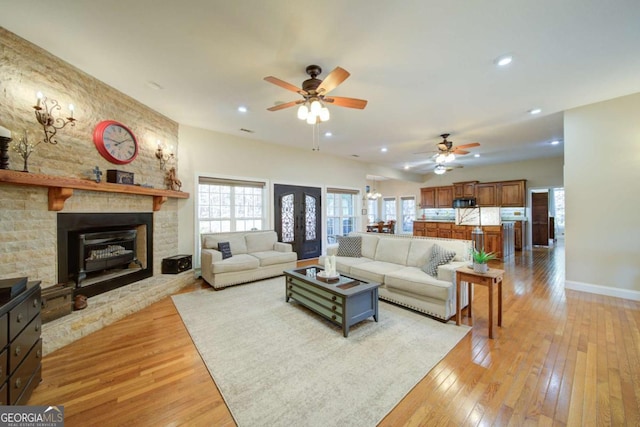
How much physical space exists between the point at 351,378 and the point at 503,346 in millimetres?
1646

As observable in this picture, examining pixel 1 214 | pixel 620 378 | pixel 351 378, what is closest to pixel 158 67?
pixel 1 214

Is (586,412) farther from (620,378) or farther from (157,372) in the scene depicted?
(157,372)

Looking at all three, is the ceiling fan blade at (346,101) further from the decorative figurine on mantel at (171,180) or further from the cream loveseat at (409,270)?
the decorative figurine on mantel at (171,180)

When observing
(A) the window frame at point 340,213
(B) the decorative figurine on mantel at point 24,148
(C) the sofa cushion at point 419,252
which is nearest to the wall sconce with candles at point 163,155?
(B) the decorative figurine on mantel at point 24,148

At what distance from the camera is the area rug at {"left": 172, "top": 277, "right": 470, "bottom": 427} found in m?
1.69

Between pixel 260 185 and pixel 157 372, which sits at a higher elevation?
pixel 260 185

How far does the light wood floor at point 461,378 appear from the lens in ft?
5.35

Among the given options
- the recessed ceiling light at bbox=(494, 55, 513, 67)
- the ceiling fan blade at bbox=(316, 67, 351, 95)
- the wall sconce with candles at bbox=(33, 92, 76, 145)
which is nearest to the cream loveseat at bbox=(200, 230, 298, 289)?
the wall sconce with candles at bbox=(33, 92, 76, 145)

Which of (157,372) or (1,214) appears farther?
(1,214)

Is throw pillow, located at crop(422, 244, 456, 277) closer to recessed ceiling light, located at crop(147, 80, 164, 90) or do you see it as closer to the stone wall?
recessed ceiling light, located at crop(147, 80, 164, 90)

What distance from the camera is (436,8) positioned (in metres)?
1.96

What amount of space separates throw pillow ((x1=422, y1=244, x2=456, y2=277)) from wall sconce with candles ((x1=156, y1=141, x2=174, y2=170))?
464 centimetres

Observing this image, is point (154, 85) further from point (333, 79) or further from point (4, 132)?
point (333, 79)

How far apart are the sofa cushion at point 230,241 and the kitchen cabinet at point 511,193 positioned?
8619 mm
